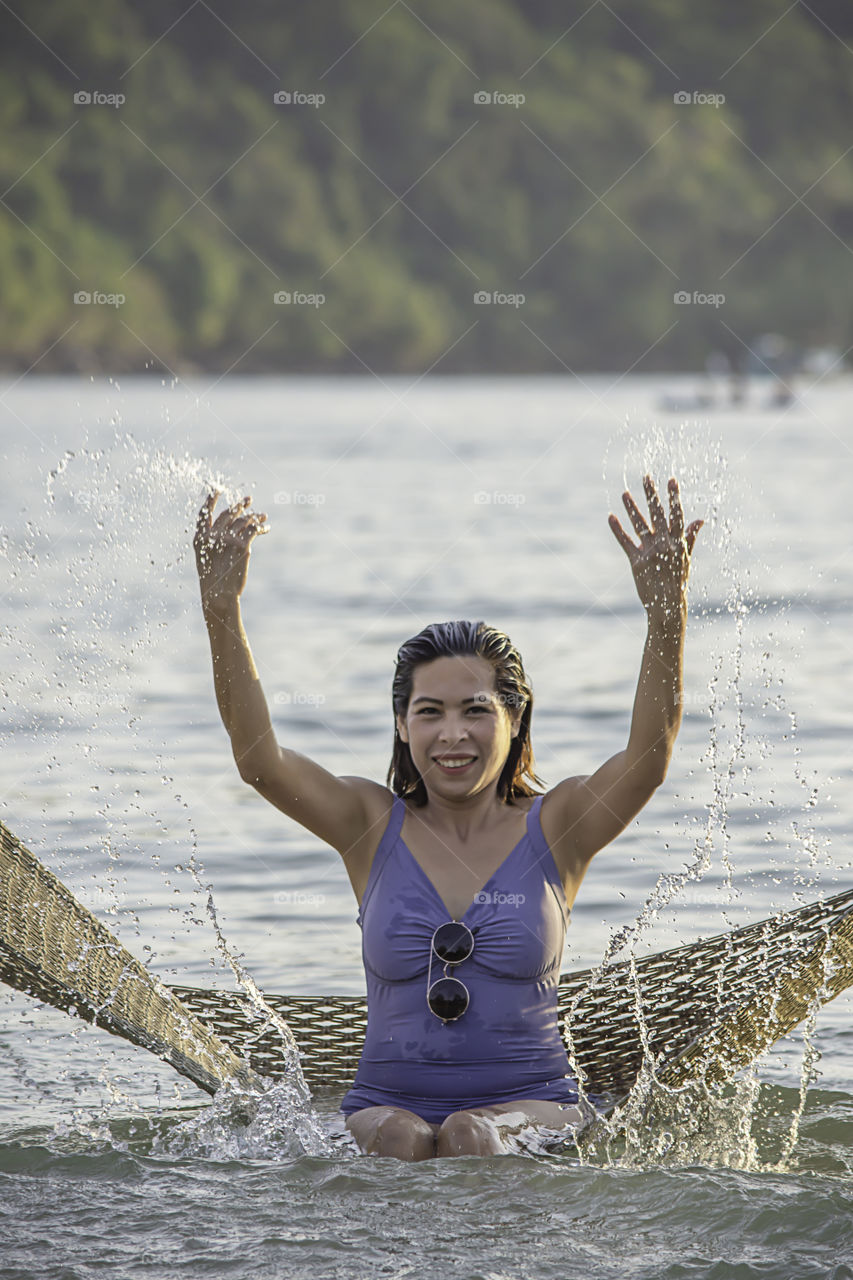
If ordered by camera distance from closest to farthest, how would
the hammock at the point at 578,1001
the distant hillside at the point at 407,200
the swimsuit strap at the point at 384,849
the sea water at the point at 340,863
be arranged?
the sea water at the point at 340,863 → the swimsuit strap at the point at 384,849 → the hammock at the point at 578,1001 → the distant hillside at the point at 407,200

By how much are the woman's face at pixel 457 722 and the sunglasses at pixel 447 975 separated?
0.30 metres

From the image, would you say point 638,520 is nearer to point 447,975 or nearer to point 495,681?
point 495,681

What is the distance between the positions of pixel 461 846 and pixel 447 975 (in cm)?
28

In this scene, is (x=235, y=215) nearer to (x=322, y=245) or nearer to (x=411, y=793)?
(x=322, y=245)

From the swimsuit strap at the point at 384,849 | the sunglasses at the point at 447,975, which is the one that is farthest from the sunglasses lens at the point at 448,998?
the swimsuit strap at the point at 384,849

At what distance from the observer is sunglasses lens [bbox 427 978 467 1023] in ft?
11.2

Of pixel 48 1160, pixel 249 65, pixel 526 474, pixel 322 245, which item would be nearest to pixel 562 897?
pixel 48 1160

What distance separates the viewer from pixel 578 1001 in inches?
161

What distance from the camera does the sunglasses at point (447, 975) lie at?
3404 millimetres

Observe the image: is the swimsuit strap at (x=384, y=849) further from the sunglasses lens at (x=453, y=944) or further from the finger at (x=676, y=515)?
the finger at (x=676, y=515)

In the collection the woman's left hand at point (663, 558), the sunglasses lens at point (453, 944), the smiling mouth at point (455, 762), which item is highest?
the woman's left hand at point (663, 558)

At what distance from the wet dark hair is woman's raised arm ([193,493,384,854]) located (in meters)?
0.19

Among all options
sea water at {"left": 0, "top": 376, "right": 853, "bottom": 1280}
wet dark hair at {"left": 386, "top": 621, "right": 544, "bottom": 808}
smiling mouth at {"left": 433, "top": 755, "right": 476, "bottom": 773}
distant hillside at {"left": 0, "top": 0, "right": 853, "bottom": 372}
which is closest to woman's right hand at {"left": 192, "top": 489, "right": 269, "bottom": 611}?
sea water at {"left": 0, "top": 376, "right": 853, "bottom": 1280}

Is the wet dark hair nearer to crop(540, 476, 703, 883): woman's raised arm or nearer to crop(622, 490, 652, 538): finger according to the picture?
crop(540, 476, 703, 883): woman's raised arm
